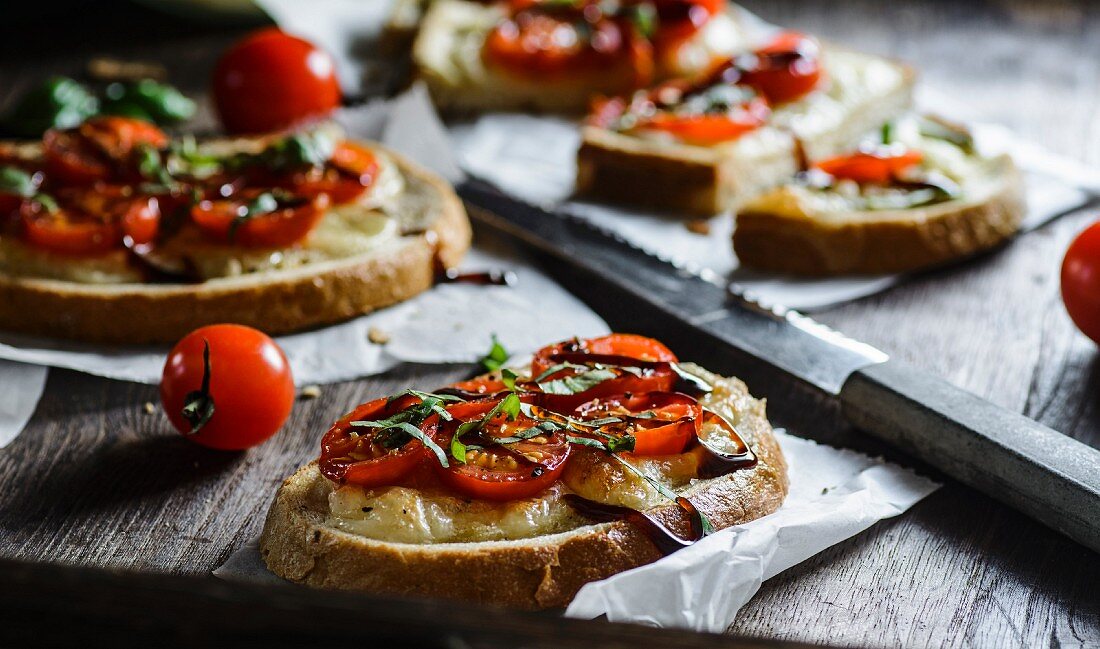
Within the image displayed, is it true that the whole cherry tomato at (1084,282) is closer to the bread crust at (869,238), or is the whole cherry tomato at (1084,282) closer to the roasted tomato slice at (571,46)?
the bread crust at (869,238)

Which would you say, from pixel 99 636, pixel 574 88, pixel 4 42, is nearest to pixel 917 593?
pixel 99 636

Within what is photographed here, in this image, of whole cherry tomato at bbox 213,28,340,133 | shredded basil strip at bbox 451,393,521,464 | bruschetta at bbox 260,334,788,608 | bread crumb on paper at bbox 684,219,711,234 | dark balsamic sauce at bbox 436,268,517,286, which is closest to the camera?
bruschetta at bbox 260,334,788,608

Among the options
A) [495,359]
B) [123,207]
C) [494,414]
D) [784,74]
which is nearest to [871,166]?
[784,74]

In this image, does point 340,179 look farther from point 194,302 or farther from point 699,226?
point 699,226

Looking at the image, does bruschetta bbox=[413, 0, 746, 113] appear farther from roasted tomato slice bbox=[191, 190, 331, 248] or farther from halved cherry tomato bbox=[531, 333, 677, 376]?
halved cherry tomato bbox=[531, 333, 677, 376]

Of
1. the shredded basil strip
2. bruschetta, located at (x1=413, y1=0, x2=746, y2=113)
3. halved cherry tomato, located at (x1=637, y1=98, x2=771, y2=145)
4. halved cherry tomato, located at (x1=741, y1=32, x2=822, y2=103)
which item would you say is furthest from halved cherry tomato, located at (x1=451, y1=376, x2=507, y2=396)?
bruschetta, located at (x1=413, y1=0, x2=746, y2=113)

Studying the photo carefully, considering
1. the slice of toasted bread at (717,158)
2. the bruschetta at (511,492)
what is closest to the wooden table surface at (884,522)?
the bruschetta at (511,492)

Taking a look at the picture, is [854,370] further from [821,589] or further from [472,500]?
[472,500]
